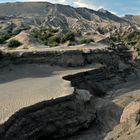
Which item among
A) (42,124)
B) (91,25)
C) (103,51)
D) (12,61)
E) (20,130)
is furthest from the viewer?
(91,25)

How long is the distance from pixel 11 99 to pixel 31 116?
2.71 metres

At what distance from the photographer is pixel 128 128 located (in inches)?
793

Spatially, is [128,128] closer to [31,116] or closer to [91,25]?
[31,116]

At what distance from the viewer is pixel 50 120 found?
69.3 ft

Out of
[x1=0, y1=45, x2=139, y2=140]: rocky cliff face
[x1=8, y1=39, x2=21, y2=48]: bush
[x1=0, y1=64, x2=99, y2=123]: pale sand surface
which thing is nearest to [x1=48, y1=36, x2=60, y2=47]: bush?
[x1=8, y1=39, x2=21, y2=48]: bush

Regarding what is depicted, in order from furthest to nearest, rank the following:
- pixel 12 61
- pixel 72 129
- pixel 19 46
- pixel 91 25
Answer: pixel 91 25
pixel 19 46
pixel 12 61
pixel 72 129

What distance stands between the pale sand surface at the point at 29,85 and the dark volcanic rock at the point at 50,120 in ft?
1.46

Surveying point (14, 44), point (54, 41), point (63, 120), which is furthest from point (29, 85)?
point (54, 41)

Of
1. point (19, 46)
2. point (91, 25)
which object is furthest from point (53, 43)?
point (91, 25)

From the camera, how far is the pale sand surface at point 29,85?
842 inches

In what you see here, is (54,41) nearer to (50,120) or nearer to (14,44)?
A: (14,44)

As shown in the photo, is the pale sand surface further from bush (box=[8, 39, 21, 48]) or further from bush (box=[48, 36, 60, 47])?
bush (box=[48, 36, 60, 47])

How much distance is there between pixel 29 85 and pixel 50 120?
618cm

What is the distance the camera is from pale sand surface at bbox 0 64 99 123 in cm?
2138
